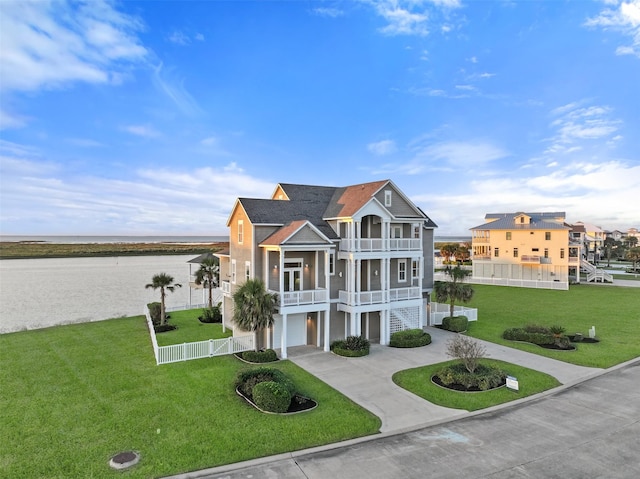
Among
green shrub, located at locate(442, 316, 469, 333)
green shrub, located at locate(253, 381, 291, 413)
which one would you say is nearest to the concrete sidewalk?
green shrub, located at locate(442, 316, 469, 333)

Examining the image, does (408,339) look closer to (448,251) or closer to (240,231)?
(240,231)

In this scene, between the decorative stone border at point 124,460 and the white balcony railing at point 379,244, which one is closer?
the decorative stone border at point 124,460

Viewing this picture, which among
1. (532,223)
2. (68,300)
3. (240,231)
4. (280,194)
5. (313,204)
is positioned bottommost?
(68,300)

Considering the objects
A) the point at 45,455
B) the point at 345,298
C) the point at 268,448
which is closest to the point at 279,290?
the point at 345,298

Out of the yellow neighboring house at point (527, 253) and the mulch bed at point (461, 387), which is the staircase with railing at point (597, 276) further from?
the mulch bed at point (461, 387)

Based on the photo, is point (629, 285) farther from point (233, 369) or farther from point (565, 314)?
point (233, 369)

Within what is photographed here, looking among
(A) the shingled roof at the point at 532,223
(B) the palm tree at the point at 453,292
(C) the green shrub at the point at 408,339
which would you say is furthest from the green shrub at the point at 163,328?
(A) the shingled roof at the point at 532,223

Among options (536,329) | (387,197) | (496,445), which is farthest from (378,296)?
(496,445)
